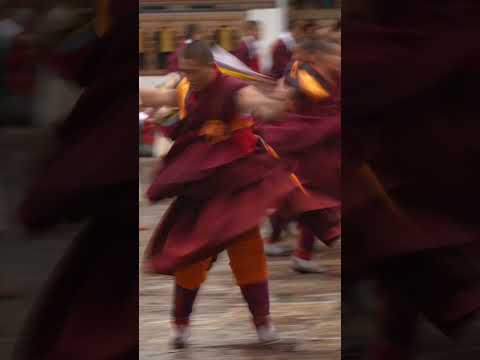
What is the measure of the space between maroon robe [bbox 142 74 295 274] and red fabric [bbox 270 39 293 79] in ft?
3.32

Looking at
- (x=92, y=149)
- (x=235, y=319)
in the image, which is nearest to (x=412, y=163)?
(x=92, y=149)

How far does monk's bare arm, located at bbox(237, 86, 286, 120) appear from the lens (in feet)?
11.3

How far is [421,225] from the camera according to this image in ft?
7.75

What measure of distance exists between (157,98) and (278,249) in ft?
7.19

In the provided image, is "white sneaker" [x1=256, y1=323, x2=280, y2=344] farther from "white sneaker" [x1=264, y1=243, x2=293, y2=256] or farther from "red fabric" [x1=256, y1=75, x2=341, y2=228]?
"white sneaker" [x1=264, y1=243, x2=293, y2=256]

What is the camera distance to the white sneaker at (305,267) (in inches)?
183

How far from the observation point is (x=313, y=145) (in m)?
4.64

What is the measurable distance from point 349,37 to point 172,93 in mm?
1273

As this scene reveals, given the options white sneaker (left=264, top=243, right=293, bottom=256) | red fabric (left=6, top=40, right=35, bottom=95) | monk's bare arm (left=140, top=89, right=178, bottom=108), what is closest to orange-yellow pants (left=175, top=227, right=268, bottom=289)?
monk's bare arm (left=140, top=89, right=178, bottom=108)

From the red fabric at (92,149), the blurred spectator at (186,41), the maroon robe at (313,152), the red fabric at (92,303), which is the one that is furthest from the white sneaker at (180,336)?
the maroon robe at (313,152)

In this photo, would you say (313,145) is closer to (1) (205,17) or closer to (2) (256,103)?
(2) (256,103)

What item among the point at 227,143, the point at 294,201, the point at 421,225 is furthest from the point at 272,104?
the point at 421,225

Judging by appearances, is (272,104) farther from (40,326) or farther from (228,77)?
(40,326)

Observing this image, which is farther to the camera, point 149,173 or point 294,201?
point 294,201
